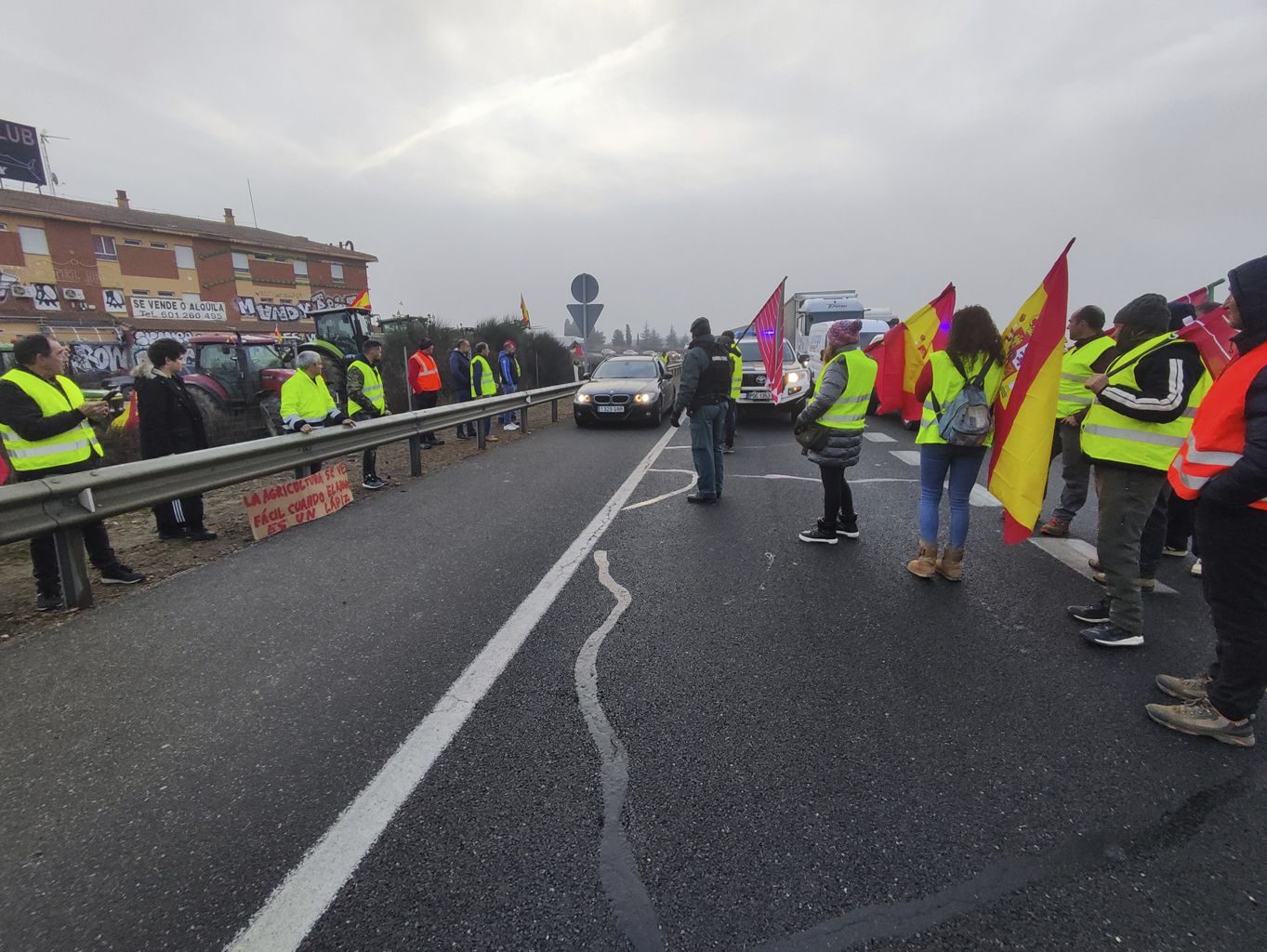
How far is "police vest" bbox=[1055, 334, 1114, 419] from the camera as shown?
478 cm

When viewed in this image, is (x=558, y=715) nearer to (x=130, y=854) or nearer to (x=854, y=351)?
(x=130, y=854)

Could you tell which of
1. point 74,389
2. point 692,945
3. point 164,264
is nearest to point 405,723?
point 692,945

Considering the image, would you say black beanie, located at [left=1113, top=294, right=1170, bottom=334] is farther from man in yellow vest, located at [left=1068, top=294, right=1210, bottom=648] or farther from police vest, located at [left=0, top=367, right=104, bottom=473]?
police vest, located at [left=0, top=367, right=104, bottom=473]

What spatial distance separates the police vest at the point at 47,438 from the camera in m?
4.02

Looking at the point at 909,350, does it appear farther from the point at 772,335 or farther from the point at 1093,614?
the point at 772,335

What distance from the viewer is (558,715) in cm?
270

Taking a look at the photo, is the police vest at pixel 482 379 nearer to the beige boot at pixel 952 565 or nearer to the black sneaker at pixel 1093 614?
the beige boot at pixel 952 565

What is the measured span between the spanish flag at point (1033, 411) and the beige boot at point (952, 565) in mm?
365

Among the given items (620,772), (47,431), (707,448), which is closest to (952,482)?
(707,448)

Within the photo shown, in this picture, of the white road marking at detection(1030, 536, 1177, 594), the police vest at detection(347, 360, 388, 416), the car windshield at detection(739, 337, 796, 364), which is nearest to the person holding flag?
the white road marking at detection(1030, 536, 1177, 594)

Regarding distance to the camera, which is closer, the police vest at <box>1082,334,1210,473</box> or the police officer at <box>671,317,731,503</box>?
the police vest at <box>1082,334,1210,473</box>

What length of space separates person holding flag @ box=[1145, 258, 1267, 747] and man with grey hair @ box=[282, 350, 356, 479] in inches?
275

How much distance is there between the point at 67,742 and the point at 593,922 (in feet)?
7.94

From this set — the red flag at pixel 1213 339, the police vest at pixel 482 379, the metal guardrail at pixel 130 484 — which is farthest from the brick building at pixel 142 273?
the red flag at pixel 1213 339
